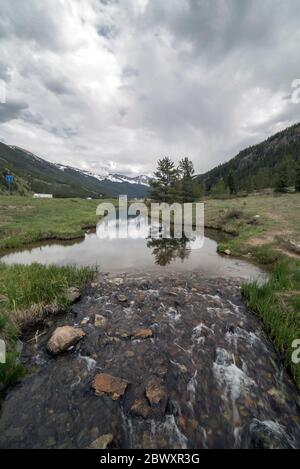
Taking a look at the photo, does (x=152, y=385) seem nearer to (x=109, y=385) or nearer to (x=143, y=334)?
(x=109, y=385)

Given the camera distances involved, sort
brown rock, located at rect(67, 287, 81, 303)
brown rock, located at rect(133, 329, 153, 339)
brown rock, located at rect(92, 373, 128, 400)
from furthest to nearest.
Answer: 1. brown rock, located at rect(67, 287, 81, 303)
2. brown rock, located at rect(133, 329, 153, 339)
3. brown rock, located at rect(92, 373, 128, 400)

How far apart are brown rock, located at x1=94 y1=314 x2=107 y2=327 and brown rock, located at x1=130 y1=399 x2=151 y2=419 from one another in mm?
2783

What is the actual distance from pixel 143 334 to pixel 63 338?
2383mm

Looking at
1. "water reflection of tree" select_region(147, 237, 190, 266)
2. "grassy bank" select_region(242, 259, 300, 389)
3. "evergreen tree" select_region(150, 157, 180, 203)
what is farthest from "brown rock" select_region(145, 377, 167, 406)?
"evergreen tree" select_region(150, 157, 180, 203)

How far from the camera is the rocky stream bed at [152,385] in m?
3.76

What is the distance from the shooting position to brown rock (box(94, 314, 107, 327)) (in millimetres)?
6691

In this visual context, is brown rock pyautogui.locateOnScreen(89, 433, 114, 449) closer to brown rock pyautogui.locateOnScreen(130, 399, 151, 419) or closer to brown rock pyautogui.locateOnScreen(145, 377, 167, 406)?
brown rock pyautogui.locateOnScreen(130, 399, 151, 419)

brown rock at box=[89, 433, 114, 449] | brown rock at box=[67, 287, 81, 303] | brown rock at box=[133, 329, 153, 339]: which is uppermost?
brown rock at box=[67, 287, 81, 303]

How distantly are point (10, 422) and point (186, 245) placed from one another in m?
16.2

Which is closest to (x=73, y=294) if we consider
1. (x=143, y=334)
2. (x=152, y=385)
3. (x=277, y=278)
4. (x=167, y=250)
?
(x=143, y=334)

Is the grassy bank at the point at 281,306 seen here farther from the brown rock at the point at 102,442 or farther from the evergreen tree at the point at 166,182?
the evergreen tree at the point at 166,182
